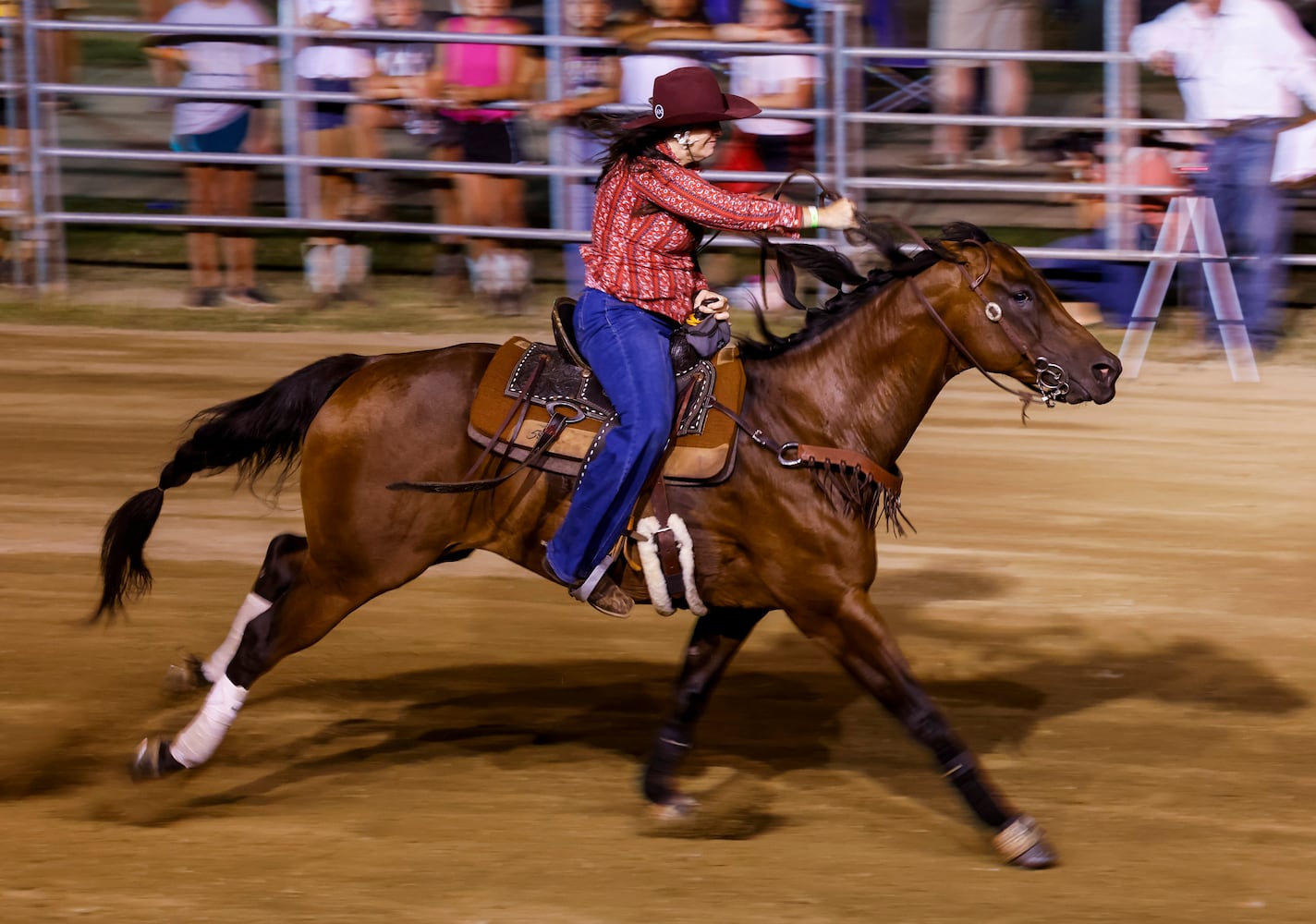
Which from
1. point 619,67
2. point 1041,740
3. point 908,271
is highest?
point 619,67

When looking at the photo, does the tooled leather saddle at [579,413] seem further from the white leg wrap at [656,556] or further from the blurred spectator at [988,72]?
the blurred spectator at [988,72]

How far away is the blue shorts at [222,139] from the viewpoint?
1273 cm

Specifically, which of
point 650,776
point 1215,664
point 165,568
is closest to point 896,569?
point 1215,664

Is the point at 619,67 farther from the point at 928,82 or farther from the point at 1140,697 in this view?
the point at 1140,697

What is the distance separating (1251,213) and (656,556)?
7669 millimetres

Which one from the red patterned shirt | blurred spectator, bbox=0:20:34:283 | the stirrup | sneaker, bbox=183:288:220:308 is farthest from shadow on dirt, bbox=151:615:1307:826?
blurred spectator, bbox=0:20:34:283

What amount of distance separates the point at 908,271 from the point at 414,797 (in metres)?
2.25

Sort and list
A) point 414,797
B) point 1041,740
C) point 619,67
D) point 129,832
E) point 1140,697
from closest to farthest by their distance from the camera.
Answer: point 129,832, point 414,797, point 1041,740, point 1140,697, point 619,67

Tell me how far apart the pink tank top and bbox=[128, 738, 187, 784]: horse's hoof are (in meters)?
7.88

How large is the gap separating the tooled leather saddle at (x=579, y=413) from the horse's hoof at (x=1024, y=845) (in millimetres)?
1306

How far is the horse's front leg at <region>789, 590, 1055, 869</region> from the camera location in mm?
4742

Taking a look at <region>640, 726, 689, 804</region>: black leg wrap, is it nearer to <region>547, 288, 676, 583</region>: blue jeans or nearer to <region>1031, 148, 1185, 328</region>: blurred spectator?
<region>547, 288, 676, 583</region>: blue jeans

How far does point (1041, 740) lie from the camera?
577 cm

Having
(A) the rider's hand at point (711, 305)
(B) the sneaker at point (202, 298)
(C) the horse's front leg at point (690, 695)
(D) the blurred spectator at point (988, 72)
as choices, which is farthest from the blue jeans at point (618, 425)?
(B) the sneaker at point (202, 298)
